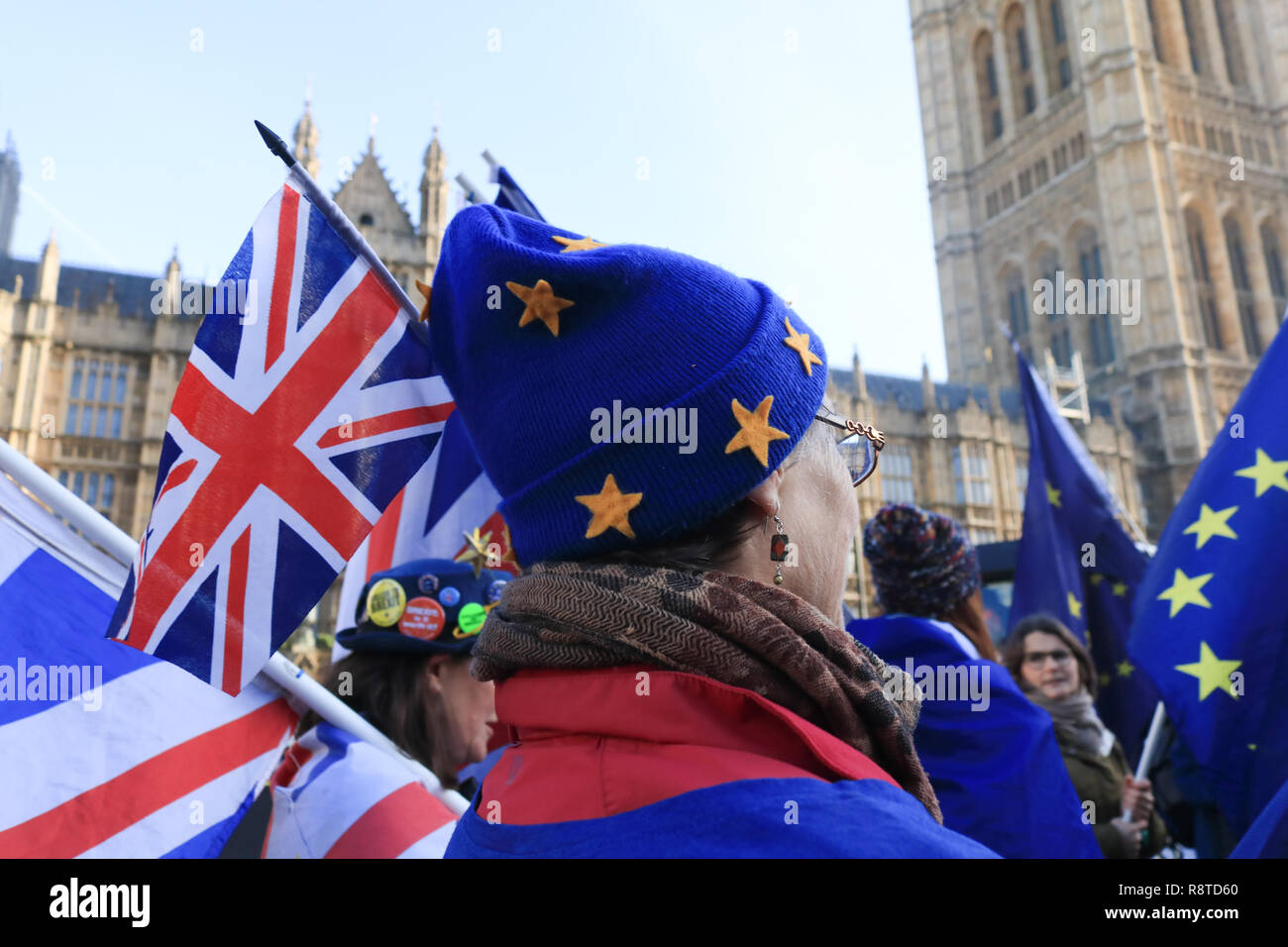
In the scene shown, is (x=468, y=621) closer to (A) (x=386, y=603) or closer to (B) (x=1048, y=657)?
(A) (x=386, y=603)

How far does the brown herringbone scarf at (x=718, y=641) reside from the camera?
3.08 feet

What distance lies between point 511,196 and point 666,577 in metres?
3.03

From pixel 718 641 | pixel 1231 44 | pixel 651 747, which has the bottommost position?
pixel 651 747

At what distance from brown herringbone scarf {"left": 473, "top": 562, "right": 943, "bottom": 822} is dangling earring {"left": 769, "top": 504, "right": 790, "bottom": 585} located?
0.08 meters

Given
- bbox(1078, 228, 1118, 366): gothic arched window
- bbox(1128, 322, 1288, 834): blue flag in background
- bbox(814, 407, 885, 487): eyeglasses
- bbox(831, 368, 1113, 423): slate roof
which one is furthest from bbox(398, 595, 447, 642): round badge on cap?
bbox(1078, 228, 1118, 366): gothic arched window

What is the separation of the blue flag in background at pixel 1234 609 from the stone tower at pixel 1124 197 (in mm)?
34786

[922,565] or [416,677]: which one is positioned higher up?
[922,565]

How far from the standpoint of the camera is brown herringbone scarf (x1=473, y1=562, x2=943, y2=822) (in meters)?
0.94

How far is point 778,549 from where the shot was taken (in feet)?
3.55

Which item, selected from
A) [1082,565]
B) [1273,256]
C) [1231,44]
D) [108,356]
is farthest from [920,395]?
[1082,565]

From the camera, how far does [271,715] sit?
7.27ft

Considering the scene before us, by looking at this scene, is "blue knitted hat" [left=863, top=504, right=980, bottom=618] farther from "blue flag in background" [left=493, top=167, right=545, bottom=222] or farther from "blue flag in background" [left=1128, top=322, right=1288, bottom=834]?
"blue flag in background" [left=493, top=167, right=545, bottom=222]
